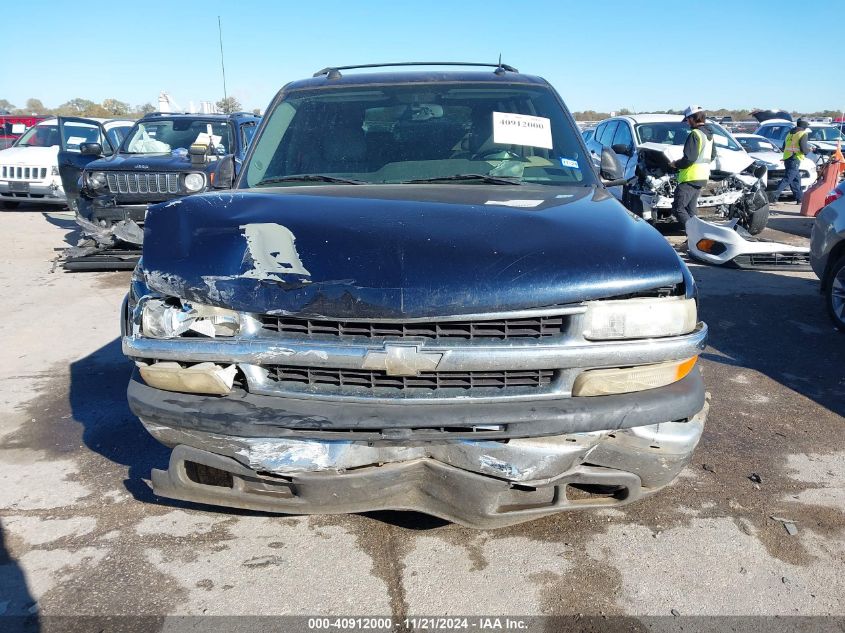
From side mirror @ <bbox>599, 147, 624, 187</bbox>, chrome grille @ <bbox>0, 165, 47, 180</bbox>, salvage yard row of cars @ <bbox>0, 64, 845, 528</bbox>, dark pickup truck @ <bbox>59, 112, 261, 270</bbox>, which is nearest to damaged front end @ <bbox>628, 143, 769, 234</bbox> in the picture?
dark pickup truck @ <bbox>59, 112, 261, 270</bbox>

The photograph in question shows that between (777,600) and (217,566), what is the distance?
2.14 metres

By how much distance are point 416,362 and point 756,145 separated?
17.6m

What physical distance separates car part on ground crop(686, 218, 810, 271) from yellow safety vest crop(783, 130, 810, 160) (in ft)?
20.0

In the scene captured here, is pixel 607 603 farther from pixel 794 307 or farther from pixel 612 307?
pixel 794 307

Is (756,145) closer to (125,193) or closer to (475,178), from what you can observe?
(125,193)

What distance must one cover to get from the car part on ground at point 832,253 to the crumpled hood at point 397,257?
4081 millimetres

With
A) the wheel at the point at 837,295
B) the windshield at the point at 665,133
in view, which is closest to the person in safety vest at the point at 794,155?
the windshield at the point at 665,133

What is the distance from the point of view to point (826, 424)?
413 cm

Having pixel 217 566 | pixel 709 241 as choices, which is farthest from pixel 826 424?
pixel 709 241

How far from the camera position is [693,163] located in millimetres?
8984

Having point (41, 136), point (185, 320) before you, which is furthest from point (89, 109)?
point (185, 320)

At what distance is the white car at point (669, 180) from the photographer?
10.1 meters

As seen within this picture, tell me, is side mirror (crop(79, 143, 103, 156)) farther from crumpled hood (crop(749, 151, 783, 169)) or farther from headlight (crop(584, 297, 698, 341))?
crumpled hood (crop(749, 151, 783, 169))

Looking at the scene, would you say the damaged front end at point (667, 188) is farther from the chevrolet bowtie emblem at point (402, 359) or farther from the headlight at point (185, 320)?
the headlight at point (185, 320)
